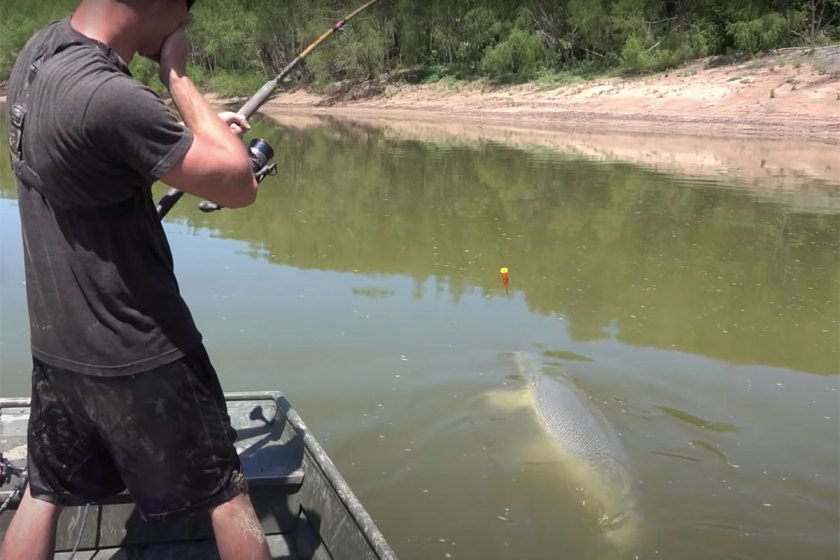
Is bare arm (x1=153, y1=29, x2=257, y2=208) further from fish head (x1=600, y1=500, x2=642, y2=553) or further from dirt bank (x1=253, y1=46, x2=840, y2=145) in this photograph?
dirt bank (x1=253, y1=46, x2=840, y2=145)

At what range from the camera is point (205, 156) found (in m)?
2.08

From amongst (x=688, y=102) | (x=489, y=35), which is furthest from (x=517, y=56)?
(x=688, y=102)

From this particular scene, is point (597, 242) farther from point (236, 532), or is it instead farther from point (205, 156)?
point (205, 156)

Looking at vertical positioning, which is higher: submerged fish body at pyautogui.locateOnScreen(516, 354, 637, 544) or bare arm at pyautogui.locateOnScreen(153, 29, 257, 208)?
bare arm at pyautogui.locateOnScreen(153, 29, 257, 208)

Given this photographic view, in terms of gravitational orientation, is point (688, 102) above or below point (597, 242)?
below

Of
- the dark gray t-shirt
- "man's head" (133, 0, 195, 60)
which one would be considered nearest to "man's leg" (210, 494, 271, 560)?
the dark gray t-shirt

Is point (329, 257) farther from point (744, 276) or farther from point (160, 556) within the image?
point (160, 556)

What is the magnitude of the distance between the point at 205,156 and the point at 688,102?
26773 millimetres

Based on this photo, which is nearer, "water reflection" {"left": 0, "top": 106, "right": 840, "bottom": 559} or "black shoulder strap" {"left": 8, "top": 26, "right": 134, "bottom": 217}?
"black shoulder strap" {"left": 8, "top": 26, "right": 134, "bottom": 217}

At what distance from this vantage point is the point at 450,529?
423 cm

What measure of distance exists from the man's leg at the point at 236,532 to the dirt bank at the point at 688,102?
72.5ft

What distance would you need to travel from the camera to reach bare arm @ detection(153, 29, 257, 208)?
2.07 m

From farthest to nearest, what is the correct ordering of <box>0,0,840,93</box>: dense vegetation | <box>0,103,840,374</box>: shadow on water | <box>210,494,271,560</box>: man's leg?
<box>0,0,840,93</box>: dense vegetation
<box>0,103,840,374</box>: shadow on water
<box>210,494,271,560</box>: man's leg

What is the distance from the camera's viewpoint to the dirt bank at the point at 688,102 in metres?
23.8
